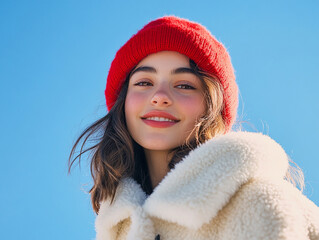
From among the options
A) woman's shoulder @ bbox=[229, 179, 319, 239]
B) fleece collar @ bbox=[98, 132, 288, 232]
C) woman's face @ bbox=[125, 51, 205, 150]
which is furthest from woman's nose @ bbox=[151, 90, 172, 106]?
woman's shoulder @ bbox=[229, 179, 319, 239]

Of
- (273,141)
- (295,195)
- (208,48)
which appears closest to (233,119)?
(208,48)

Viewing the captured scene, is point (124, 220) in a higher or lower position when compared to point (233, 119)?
lower

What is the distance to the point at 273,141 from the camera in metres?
1.89

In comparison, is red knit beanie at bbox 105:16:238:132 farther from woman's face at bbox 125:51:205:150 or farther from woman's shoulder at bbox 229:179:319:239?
woman's shoulder at bbox 229:179:319:239

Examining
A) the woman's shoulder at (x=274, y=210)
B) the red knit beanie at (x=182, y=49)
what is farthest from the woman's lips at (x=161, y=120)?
the woman's shoulder at (x=274, y=210)

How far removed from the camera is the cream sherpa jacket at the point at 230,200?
5.09 feet

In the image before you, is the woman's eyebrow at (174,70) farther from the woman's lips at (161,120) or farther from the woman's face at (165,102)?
the woman's lips at (161,120)

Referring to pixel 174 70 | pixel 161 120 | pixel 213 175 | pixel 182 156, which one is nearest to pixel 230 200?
pixel 213 175

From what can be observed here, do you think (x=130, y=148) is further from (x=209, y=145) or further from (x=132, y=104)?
(x=209, y=145)

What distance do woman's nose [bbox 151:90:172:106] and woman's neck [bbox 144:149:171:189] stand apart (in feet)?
1.15

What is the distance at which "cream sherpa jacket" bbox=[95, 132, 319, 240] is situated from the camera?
61.1 inches

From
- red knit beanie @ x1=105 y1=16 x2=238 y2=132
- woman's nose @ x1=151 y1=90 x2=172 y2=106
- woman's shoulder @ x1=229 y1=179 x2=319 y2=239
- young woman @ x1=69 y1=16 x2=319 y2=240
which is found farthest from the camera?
red knit beanie @ x1=105 y1=16 x2=238 y2=132

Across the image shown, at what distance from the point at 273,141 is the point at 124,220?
978mm

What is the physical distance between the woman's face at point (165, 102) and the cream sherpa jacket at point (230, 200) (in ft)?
1.34
